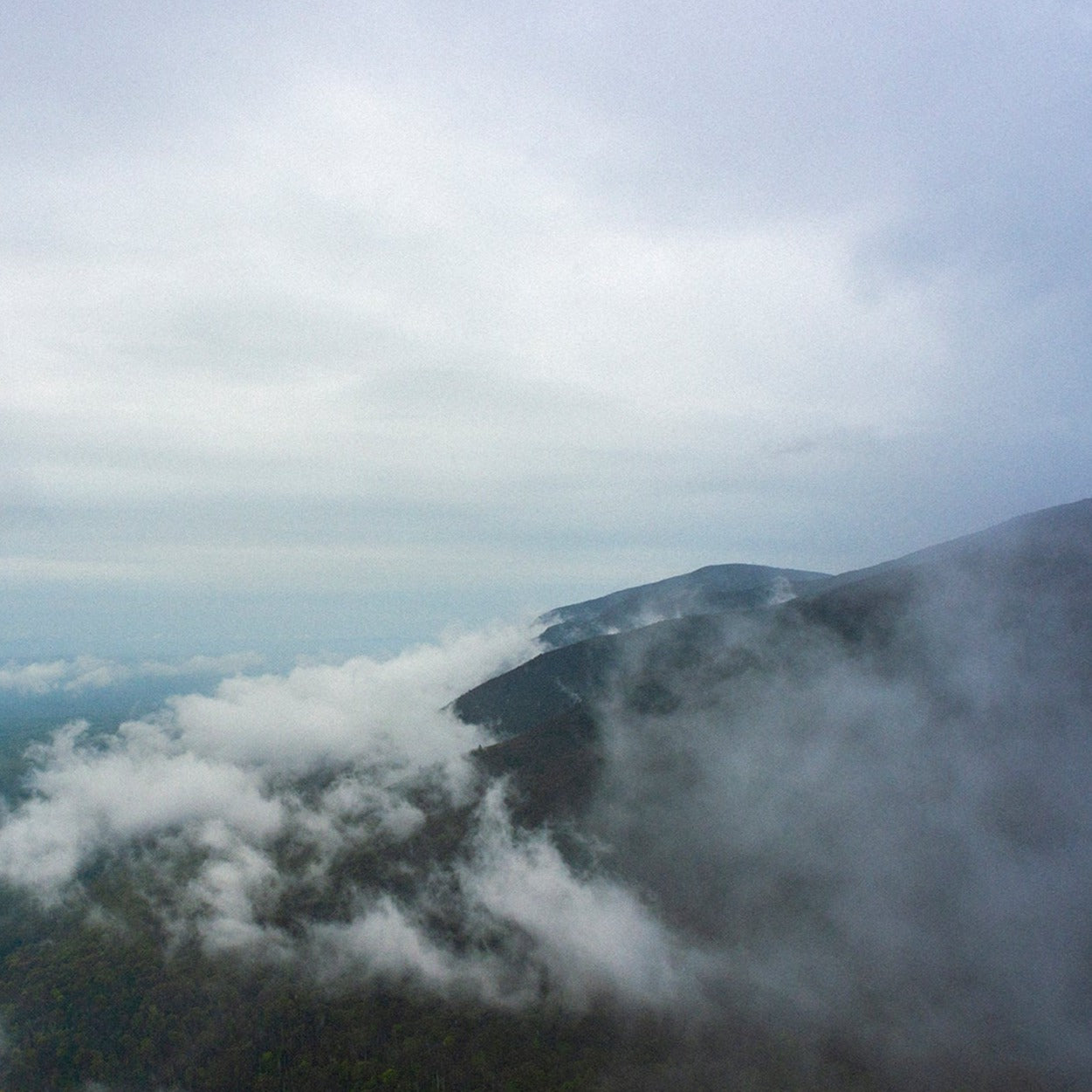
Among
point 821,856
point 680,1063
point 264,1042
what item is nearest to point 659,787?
point 821,856

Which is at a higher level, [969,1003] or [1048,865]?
[1048,865]

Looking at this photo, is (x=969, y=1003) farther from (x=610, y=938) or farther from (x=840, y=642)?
(x=840, y=642)

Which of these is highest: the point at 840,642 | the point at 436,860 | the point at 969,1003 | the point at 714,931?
the point at 840,642

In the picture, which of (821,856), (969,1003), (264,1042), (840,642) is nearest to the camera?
(969,1003)

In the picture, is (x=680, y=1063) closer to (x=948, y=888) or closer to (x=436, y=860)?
(x=948, y=888)

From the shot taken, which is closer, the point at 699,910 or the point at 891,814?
the point at 699,910

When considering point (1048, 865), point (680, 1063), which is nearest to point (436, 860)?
point (680, 1063)

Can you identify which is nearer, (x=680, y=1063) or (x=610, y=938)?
(x=680, y=1063)

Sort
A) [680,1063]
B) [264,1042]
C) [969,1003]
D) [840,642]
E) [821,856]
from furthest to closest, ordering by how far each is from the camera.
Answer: [840,642]
[821,856]
[264,1042]
[969,1003]
[680,1063]

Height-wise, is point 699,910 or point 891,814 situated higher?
point 891,814
